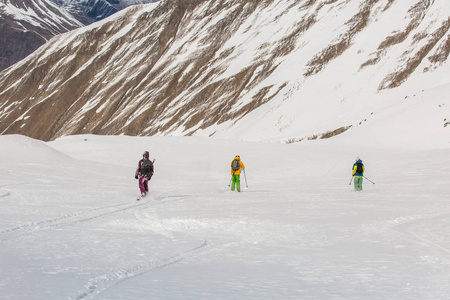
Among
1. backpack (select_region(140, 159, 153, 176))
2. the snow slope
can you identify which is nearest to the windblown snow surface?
the snow slope

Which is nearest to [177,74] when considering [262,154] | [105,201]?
[262,154]

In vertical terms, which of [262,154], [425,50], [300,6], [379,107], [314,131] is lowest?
[262,154]

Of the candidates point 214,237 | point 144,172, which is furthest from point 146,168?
point 214,237

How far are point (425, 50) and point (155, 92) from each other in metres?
64.2

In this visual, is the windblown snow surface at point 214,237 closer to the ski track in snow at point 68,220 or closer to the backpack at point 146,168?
the ski track in snow at point 68,220

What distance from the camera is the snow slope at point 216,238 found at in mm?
5109

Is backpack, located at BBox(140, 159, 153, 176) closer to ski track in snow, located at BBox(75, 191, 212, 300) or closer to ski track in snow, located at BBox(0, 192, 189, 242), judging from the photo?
ski track in snow, located at BBox(0, 192, 189, 242)

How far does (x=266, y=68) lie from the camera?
83.2 m

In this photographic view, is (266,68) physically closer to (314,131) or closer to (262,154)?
(314,131)

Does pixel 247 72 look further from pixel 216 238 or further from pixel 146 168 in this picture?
pixel 216 238

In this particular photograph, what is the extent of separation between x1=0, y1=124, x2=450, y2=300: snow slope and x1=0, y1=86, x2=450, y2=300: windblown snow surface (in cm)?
3

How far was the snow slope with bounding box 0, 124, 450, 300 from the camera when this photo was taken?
5.11m

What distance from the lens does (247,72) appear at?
85188 mm

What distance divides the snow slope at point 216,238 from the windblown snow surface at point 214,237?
0.08ft
